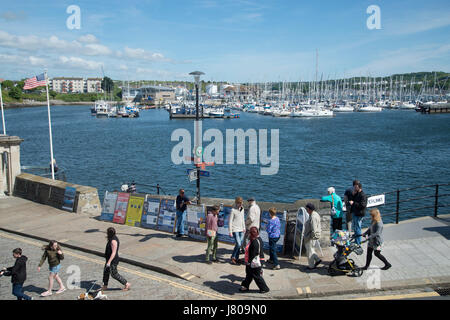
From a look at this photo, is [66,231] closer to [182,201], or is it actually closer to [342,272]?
[182,201]

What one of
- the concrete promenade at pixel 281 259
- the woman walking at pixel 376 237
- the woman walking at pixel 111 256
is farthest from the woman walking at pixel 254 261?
the woman walking at pixel 111 256

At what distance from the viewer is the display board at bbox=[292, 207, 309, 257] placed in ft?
35.8

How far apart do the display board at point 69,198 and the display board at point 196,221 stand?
6.26 meters

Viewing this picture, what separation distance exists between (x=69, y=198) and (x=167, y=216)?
5.55m

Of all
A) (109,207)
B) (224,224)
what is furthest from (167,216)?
(109,207)

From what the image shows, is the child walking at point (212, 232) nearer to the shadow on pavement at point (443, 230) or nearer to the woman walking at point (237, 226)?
the woman walking at point (237, 226)

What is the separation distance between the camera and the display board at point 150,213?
14.3m

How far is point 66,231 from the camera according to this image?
557 inches

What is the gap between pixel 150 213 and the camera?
47.4ft

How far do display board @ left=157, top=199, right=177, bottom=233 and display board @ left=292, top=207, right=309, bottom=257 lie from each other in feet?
15.3

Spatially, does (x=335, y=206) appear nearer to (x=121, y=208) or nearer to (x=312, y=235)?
(x=312, y=235)

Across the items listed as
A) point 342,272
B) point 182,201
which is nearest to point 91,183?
point 182,201

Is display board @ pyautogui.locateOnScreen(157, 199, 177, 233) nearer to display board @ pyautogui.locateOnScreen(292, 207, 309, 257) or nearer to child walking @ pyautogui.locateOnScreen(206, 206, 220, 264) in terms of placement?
child walking @ pyautogui.locateOnScreen(206, 206, 220, 264)
